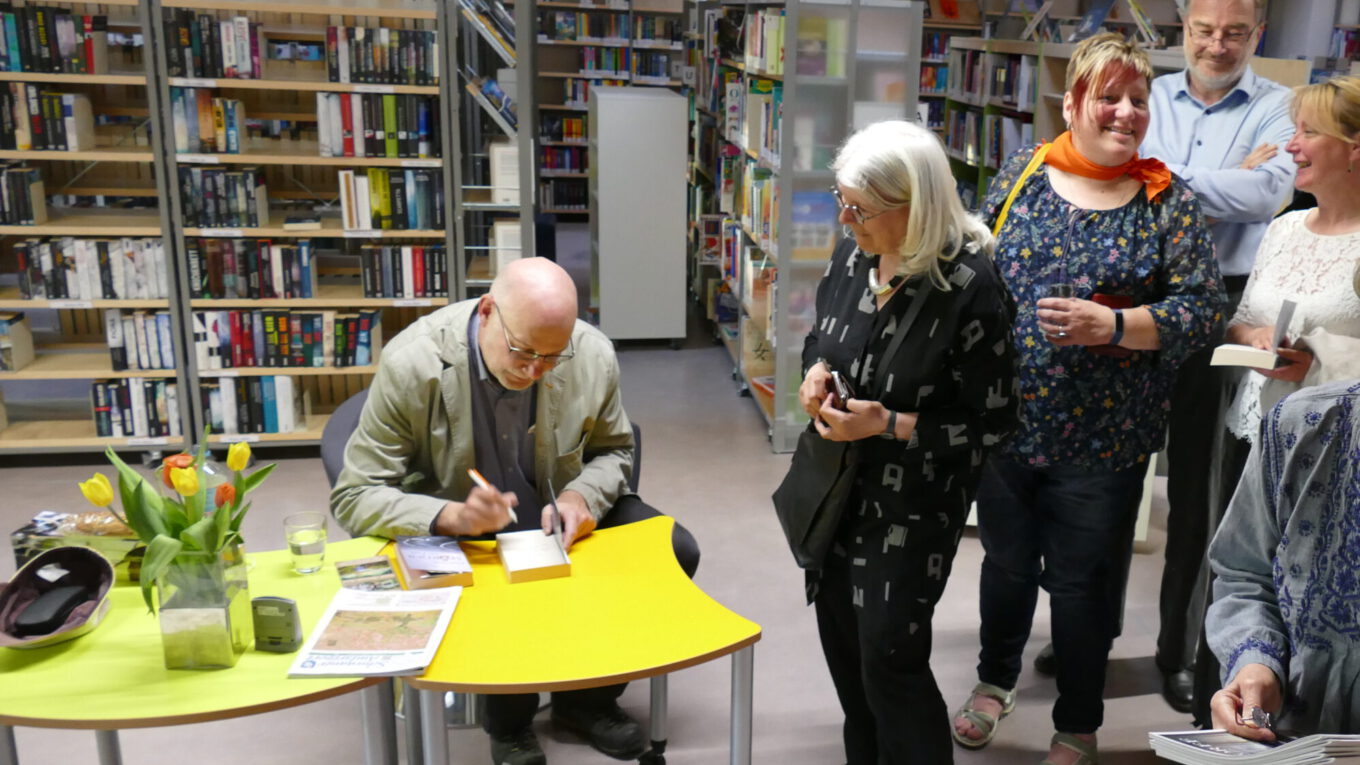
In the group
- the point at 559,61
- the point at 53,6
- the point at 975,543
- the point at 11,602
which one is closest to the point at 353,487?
the point at 11,602

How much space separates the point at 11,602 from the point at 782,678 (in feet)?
6.54

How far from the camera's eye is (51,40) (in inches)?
167

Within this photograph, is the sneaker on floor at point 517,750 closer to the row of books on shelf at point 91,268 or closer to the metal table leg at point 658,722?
the metal table leg at point 658,722

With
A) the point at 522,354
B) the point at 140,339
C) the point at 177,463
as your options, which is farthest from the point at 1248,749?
the point at 140,339

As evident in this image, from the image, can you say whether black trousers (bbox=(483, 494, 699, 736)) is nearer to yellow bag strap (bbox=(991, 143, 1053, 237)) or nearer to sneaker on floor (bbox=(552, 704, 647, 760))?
sneaker on floor (bbox=(552, 704, 647, 760))

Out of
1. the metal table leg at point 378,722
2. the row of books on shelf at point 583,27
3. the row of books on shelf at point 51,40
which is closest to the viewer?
the metal table leg at point 378,722

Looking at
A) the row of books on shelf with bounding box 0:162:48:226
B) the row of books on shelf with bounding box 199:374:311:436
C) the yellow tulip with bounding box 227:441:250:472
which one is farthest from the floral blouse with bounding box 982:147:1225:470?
the row of books on shelf with bounding box 0:162:48:226

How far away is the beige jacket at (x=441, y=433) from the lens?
7.54 ft

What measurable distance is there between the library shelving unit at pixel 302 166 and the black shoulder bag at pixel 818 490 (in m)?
2.72

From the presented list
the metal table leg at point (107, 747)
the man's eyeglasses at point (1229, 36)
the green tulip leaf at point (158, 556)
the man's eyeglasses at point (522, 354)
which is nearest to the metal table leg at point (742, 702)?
the man's eyeglasses at point (522, 354)

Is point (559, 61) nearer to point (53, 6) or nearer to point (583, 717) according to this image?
point (53, 6)

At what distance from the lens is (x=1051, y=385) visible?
2.41 meters

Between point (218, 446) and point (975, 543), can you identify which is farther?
point (218, 446)

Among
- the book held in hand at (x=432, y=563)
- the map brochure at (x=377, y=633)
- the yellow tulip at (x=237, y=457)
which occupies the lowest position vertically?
the map brochure at (x=377, y=633)
